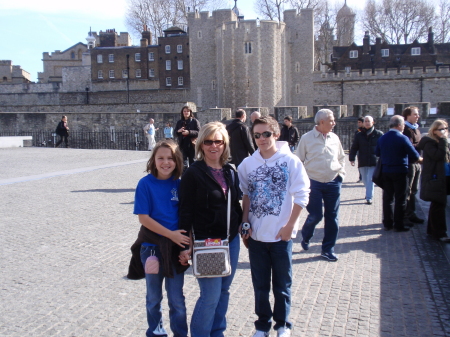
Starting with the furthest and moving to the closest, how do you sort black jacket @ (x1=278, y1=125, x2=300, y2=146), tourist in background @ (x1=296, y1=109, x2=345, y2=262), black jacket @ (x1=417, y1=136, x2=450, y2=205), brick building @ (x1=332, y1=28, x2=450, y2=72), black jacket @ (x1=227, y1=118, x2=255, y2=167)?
brick building @ (x1=332, y1=28, x2=450, y2=72), black jacket @ (x1=278, y1=125, x2=300, y2=146), black jacket @ (x1=227, y1=118, x2=255, y2=167), black jacket @ (x1=417, y1=136, x2=450, y2=205), tourist in background @ (x1=296, y1=109, x2=345, y2=262)

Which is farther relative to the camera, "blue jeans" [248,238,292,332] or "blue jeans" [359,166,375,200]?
"blue jeans" [359,166,375,200]

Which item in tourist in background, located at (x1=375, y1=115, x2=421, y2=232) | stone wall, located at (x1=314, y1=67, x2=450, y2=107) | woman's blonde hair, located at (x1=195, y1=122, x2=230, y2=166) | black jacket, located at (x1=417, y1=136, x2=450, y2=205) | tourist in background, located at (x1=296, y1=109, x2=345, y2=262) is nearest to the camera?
woman's blonde hair, located at (x1=195, y1=122, x2=230, y2=166)

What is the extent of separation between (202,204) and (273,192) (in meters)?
0.57

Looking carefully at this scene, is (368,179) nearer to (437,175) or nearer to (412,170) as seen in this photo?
(412,170)

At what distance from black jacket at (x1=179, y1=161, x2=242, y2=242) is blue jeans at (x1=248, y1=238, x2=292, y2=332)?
42 centimetres

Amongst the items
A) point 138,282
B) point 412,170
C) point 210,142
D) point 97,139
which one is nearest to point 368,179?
point 412,170

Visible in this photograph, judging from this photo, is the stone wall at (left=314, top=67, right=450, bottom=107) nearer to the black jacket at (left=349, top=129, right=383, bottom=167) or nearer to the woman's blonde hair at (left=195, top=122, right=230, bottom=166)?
the black jacket at (left=349, top=129, right=383, bottom=167)

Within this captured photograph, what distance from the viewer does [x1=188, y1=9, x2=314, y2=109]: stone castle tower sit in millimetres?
41125

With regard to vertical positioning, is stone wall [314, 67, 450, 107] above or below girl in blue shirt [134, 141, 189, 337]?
above

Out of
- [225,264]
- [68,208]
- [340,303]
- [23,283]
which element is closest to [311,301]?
[340,303]

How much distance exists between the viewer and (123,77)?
5516 cm

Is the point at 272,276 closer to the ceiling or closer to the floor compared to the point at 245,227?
closer to the floor

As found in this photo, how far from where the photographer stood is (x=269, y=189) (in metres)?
3.50

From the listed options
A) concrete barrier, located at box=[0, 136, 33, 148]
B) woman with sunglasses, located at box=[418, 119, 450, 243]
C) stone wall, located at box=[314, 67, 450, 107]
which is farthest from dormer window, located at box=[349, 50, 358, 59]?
woman with sunglasses, located at box=[418, 119, 450, 243]
